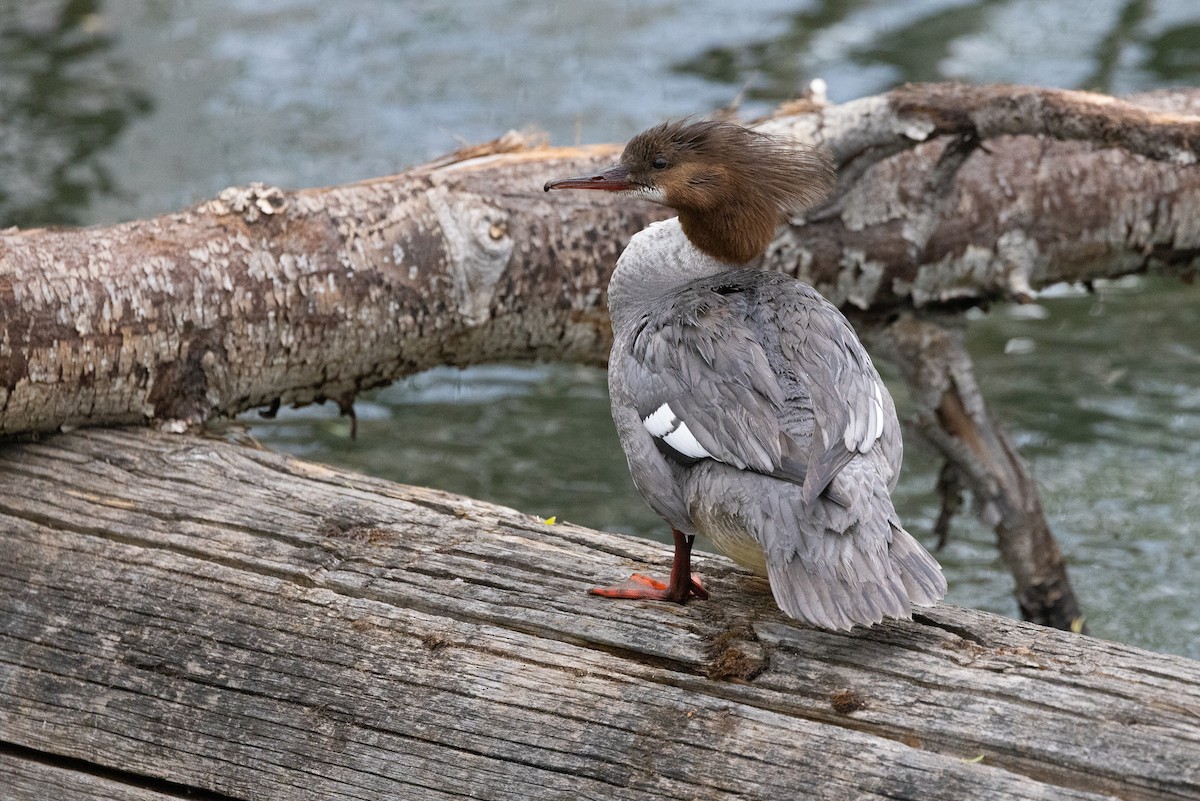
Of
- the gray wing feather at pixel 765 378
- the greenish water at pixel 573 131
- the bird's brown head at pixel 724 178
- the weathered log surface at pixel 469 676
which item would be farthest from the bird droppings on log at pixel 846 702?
the greenish water at pixel 573 131

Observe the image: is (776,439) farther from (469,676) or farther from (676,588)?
(469,676)

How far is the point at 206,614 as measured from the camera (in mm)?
2422

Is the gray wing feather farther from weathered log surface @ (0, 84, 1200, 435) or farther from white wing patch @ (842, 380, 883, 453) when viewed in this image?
weathered log surface @ (0, 84, 1200, 435)

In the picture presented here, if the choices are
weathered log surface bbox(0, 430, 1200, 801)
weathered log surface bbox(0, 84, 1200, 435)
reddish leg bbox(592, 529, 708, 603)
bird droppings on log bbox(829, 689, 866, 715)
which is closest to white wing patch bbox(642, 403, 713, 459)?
reddish leg bbox(592, 529, 708, 603)

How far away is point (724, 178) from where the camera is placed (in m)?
2.66

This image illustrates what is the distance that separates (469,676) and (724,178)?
46.1 inches

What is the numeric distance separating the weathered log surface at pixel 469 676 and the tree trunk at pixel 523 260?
0.48 meters

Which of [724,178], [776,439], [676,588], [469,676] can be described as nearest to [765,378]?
[776,439]

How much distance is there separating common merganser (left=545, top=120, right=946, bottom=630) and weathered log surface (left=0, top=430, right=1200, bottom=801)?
0.15 m

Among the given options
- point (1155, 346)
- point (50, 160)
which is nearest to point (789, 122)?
point (1155, 346)

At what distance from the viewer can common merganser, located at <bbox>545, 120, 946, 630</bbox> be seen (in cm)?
209

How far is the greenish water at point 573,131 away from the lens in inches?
200

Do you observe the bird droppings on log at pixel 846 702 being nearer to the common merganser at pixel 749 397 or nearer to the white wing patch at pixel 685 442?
the common merganser at pixel 749 397

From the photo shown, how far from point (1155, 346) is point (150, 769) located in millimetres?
5487
